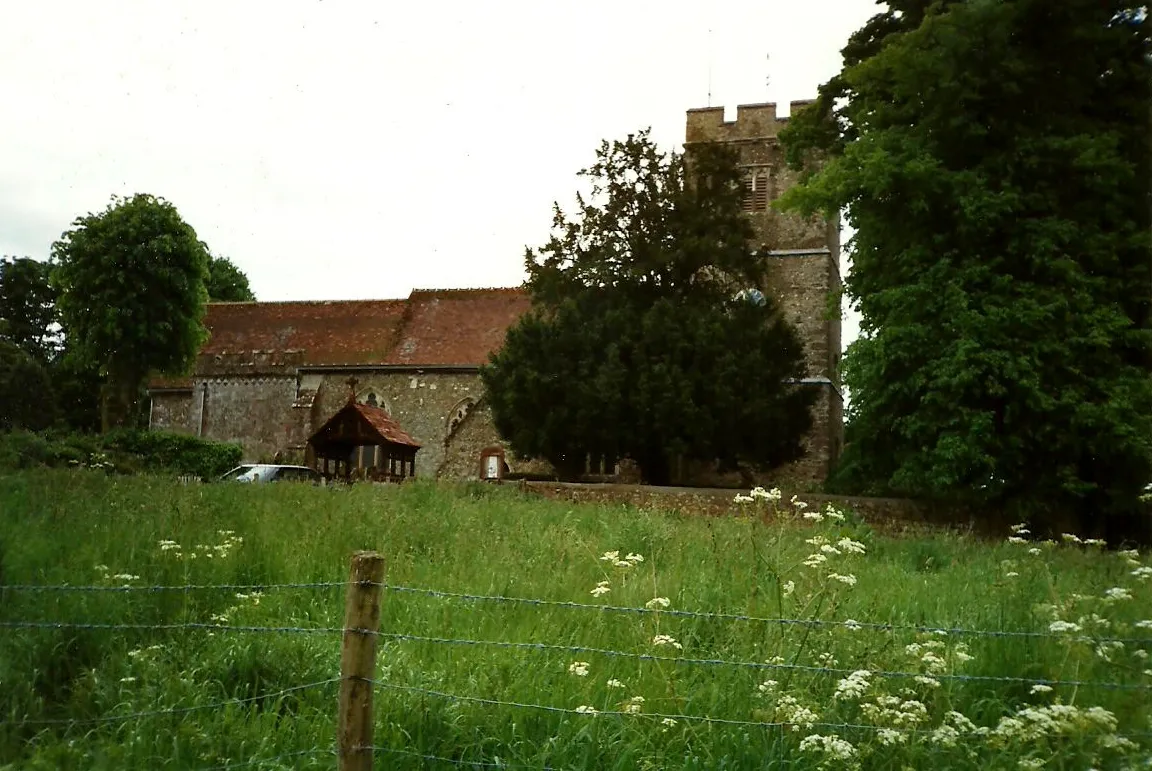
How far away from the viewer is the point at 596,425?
24062mm

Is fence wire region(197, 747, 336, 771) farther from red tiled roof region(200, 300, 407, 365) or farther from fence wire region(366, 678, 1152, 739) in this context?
red tiled roof region(200, 300, 407, 365)

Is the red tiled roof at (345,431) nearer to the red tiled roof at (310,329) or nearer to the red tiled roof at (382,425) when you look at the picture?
the red tiled roof at (382,425)

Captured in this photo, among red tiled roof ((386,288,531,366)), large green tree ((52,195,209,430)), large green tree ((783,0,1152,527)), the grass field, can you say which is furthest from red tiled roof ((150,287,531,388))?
the grass field

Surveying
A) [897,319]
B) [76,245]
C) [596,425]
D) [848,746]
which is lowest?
[848,746]

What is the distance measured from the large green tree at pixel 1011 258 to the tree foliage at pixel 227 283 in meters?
41.9

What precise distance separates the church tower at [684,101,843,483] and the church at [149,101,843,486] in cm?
4

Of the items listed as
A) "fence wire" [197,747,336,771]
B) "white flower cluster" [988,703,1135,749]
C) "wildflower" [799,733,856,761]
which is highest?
"white flower cluster" [988,703,1135,749]

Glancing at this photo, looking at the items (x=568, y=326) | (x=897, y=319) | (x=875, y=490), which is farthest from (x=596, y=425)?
(x=897, y=319)

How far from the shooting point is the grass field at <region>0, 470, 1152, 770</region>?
4254mm

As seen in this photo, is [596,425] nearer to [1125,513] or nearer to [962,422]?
[962,422]

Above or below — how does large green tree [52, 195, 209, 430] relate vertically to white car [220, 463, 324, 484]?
above

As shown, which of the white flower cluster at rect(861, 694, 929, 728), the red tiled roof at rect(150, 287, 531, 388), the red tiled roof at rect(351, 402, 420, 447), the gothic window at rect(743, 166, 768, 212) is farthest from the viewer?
the red tiled roof at rect(150, 287, 531, 388)

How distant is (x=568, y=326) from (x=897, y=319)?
10.2m

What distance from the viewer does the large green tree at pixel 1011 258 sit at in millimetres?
15023
